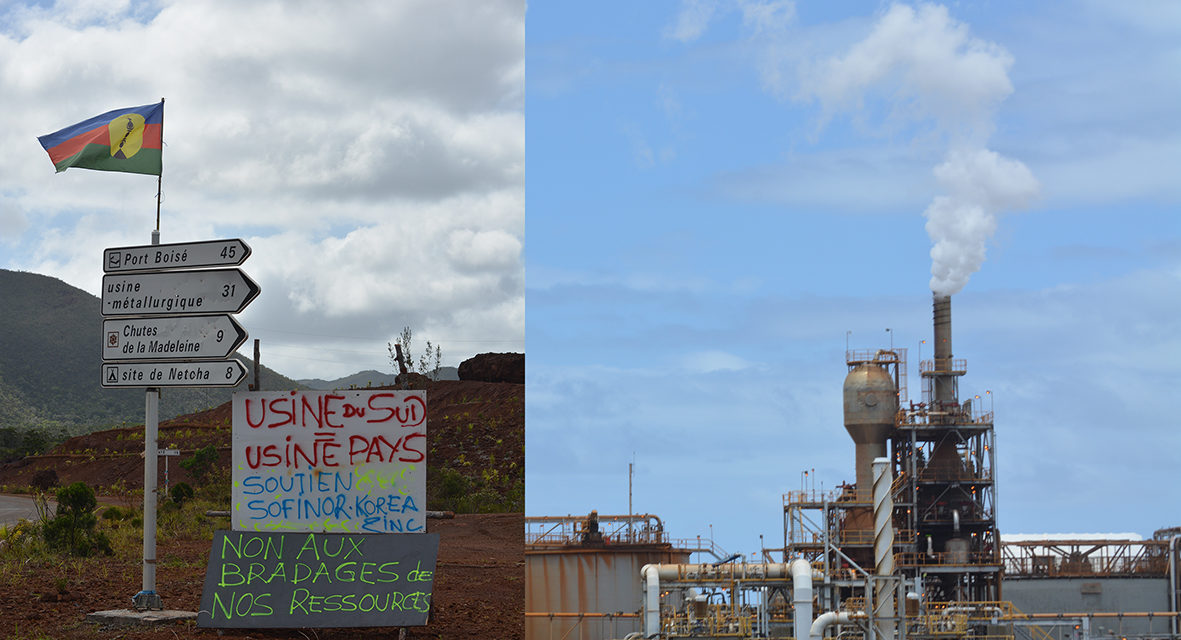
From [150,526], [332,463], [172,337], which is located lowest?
[150,526]

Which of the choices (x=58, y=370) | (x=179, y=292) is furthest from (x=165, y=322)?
(x=58, y=370)

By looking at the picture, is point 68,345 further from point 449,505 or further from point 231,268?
point 231,268

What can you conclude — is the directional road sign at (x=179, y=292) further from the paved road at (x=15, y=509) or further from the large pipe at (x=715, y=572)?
the large pipe at (x=715, y=572)

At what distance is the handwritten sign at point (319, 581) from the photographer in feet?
32.9

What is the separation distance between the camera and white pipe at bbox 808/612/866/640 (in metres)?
26.3

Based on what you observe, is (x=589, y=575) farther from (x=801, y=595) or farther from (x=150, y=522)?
(x=150, y=522)

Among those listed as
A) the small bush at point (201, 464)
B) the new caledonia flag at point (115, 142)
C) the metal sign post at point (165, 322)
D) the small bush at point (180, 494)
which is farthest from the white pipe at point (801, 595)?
the small bush at point (201, 464)

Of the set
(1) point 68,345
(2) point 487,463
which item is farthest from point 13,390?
(2) point 487,463

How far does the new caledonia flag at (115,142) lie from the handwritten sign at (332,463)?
3.26 metres

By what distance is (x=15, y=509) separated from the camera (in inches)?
1220

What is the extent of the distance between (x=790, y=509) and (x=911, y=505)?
4297 millimetres

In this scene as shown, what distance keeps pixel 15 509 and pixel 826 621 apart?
2104cm

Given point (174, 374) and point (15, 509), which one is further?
point (15, 509)

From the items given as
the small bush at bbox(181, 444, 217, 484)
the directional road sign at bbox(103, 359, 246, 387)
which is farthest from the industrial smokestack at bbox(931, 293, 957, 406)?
the directional road sign at bbox(103, 359, 246, 387)
